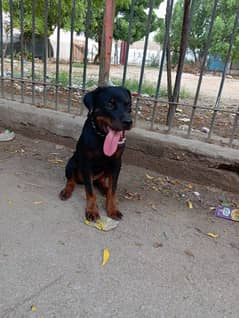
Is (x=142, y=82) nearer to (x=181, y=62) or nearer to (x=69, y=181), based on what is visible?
(x=181, y=62)

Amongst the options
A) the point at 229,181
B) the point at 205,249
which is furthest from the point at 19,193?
the point at 229,181

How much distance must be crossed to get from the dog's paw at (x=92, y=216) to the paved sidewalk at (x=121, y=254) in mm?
69

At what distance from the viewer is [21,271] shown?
2.07m

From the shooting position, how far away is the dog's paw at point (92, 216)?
8.83 feet

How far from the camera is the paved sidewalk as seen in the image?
1883mm

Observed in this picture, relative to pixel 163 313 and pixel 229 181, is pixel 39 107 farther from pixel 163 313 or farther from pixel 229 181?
pixel 163 313

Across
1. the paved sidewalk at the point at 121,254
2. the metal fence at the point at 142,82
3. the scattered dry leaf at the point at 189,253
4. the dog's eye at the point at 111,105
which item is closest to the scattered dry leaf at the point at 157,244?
the paved sidewalk at the point at 121,254

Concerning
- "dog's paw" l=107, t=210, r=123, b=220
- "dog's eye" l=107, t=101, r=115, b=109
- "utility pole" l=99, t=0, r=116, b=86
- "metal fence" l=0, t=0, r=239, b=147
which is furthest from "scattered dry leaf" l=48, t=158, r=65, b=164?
"dog's eye" l=107, t=101, r=115, b=109

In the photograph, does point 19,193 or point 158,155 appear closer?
point 19,193

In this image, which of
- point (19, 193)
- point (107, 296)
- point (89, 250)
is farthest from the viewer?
point (19, 193)

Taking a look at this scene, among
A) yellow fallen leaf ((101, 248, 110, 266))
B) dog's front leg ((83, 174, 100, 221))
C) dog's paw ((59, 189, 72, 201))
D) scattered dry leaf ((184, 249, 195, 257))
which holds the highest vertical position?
dog's front leg ((83, 174, 100, 221))

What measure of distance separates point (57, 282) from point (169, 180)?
1900 millimetres

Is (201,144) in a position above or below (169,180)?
above

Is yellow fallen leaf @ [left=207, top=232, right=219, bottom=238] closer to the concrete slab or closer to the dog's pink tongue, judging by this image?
the concrete slab
